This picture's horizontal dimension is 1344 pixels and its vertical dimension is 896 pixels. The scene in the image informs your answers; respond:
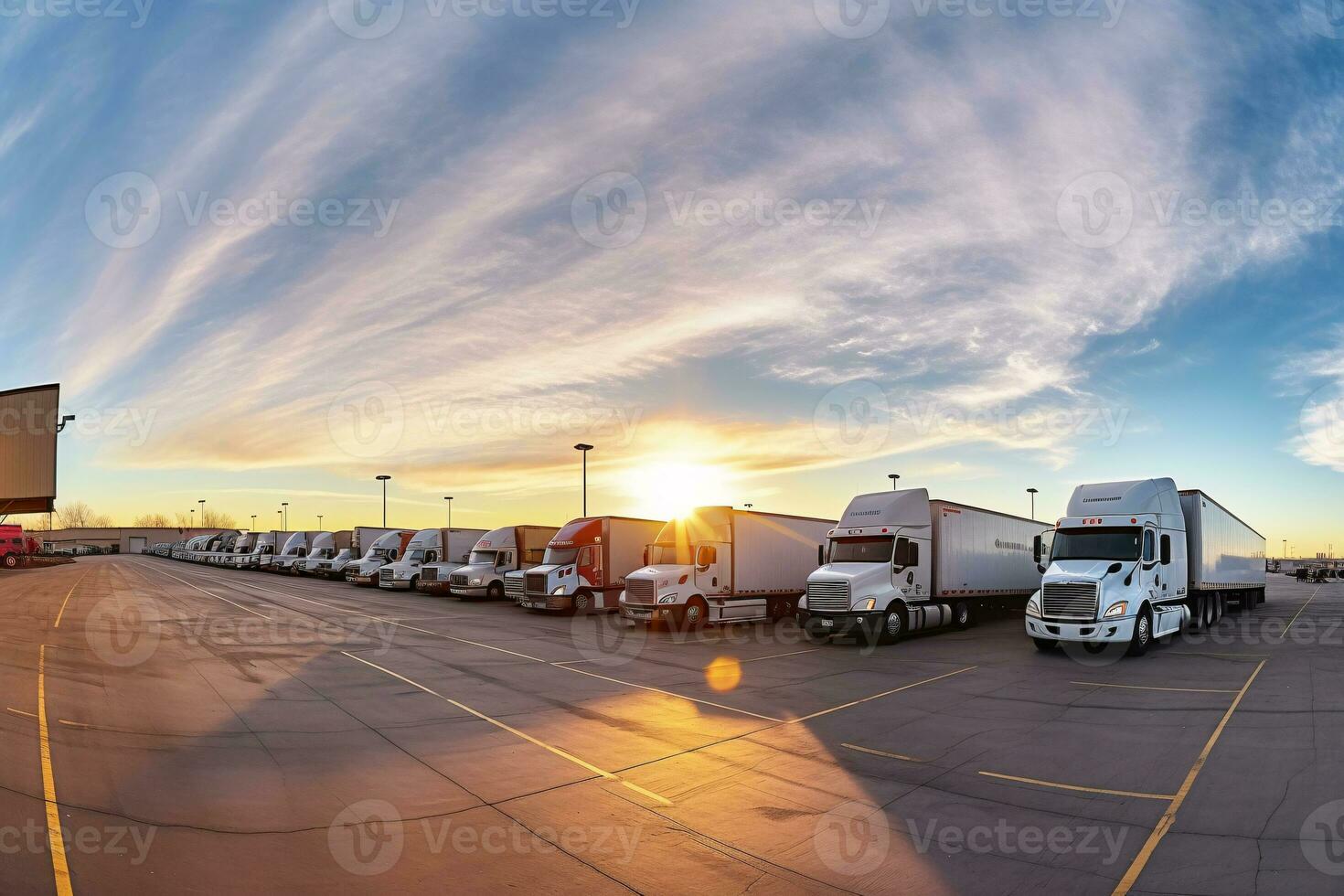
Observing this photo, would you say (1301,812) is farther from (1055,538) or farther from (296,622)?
(296,622)

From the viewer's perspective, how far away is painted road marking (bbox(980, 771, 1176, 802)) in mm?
7859

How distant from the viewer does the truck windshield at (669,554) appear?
24.0m

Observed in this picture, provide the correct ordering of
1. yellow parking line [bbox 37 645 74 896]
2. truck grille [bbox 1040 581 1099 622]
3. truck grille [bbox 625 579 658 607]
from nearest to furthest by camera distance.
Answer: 1. yellow parking line [bbox 37 645 74 896]
2. truck grille [bbox 1040 581 1099 622]
3. truck grille [bbox 625 579 658 607]

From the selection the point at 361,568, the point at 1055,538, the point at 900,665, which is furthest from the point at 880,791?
the point at 361,568

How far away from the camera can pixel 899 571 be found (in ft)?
69.6

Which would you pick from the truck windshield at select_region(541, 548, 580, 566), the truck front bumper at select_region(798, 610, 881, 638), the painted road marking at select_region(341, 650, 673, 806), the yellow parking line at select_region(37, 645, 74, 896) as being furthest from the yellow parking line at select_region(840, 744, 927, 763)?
the truck windshield at select_region(541, 548, 580, 566)

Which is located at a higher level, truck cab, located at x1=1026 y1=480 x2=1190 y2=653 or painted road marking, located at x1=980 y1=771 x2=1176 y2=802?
truck cab, located at x1=1026 y1=480 x2=1190 y2=653

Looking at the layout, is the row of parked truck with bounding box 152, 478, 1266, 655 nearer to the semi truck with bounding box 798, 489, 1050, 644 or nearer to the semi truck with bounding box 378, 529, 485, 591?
the semi truck with bounding box 798, 489, 1050, 644

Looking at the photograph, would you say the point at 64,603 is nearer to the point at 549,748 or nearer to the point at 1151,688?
the point at 549,748

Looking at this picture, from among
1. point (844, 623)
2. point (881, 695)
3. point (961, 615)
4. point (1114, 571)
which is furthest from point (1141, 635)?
point (881, 695)

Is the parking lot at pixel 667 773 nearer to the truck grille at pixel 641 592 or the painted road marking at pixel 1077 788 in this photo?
the painted road marking at pixel 1077 788

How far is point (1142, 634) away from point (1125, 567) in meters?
1.57

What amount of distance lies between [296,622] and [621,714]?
1697 cm

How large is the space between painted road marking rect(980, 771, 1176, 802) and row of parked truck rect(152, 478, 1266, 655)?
9.86m
